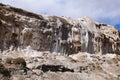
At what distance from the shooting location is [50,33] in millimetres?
51094

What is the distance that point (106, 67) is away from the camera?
49.8 meters

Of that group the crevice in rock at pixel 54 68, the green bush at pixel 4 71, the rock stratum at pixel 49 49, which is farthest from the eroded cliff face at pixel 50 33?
the green bush at pixel 4 71

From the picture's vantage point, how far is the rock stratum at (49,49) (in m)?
40.5

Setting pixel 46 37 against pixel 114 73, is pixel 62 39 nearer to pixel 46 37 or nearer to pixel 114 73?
pixel 46 37

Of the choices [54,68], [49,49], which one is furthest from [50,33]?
[54,68]

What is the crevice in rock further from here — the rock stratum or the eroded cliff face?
the eroded cliff face

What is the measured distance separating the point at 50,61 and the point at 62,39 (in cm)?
940

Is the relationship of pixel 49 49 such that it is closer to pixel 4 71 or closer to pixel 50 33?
pixel 50 33

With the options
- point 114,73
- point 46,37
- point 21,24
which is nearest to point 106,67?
point 114,73

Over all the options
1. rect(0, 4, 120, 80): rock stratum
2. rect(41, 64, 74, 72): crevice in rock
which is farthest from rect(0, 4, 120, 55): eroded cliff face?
rect(41, 64, 74, 72): crevice in rock

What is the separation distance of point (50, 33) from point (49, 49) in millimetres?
2428

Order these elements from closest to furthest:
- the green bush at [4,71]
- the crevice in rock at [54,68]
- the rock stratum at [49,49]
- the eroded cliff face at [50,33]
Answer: the green bush at [4,71] → the rock stratum at [49,49] → the crevice in rock at [54,68] → the eroded cliff face at [50,33]

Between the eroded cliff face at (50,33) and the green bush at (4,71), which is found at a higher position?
the eroded cliff face at (50,33)

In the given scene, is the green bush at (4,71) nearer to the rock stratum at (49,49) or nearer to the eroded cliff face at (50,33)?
the rock stratum at (49,49)
